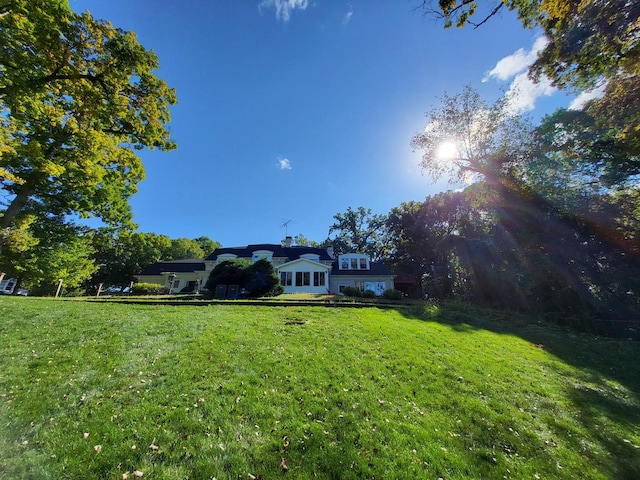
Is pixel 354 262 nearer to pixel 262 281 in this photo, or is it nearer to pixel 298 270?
pixel 298 270

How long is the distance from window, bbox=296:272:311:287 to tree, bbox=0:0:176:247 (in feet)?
61.8

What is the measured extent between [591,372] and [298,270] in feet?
74.5

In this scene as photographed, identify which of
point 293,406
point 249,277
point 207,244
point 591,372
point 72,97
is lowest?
point 591,372

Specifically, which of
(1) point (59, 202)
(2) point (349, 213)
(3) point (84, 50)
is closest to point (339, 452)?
(3) point (84, 50)

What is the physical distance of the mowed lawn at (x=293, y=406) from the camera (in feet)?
10.9

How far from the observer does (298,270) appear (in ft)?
92.2

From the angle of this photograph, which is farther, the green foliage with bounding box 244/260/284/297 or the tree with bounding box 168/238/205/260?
the tree with bounding box 168/238/205/260

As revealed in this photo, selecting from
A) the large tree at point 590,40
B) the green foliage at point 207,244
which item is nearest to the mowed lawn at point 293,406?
the large tree at point 590,40

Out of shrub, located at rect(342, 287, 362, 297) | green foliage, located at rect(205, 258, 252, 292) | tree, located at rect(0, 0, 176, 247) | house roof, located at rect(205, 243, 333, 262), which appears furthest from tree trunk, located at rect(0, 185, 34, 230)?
house roof, located at rect(205, 243, 333, 262)

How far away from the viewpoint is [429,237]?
106 feet

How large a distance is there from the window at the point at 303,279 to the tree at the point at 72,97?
18832 mm

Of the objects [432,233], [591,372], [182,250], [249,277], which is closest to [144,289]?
[249,277]

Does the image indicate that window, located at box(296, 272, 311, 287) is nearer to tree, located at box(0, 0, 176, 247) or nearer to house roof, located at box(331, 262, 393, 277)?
house roof, located at box(331, 262, 393, 277)

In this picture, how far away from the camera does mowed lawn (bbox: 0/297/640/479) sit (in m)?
3.32
